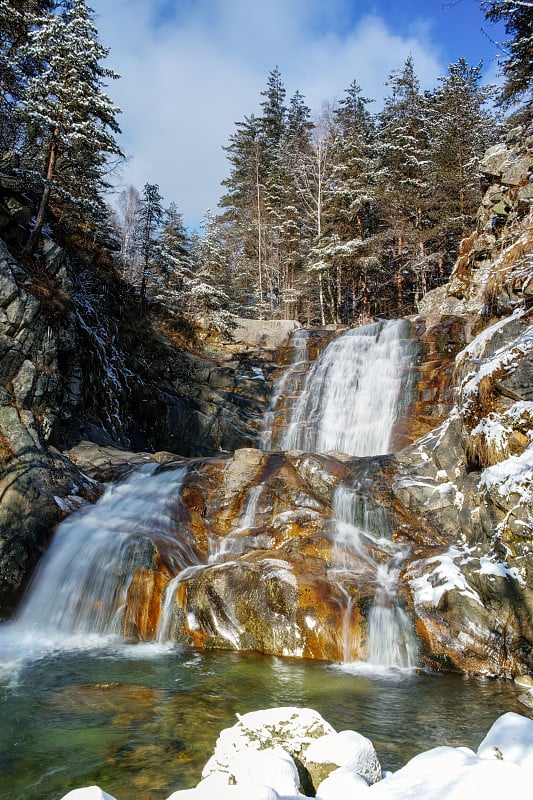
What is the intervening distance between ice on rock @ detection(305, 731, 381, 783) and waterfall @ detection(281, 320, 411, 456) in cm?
1130

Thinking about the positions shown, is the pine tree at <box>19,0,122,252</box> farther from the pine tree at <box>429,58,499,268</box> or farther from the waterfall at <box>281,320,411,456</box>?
the pine tree at <box>429,58,499,268</box>

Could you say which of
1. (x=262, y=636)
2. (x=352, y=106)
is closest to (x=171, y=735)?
(x=262, y=636)

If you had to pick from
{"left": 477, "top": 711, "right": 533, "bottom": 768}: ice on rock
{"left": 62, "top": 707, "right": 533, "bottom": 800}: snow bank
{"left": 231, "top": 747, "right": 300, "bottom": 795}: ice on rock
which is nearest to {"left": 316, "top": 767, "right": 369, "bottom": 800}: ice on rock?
{"left": 62, "top": 707, "right": 533, "bottom": 800}: snow bank

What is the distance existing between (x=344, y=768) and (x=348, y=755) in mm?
102

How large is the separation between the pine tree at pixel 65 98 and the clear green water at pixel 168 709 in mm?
12446

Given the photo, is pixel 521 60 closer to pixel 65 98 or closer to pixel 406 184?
→ pixel 65 98

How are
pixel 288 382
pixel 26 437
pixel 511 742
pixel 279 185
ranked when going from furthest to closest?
pixel 279 185 → pixel 288 382 → pixel 26 437 → pixel 511 742

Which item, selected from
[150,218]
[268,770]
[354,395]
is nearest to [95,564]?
[268,770]

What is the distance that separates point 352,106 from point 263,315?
15.2 metres

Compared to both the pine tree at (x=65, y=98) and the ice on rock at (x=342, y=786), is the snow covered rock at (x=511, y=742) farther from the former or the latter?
the pine tree at (x=65, y=98)

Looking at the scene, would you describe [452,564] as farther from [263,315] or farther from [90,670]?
[263,315]

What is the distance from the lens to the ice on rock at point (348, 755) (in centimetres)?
369

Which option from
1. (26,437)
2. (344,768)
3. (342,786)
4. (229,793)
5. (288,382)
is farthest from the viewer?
(288,382)

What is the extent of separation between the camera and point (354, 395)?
17.2 metres
